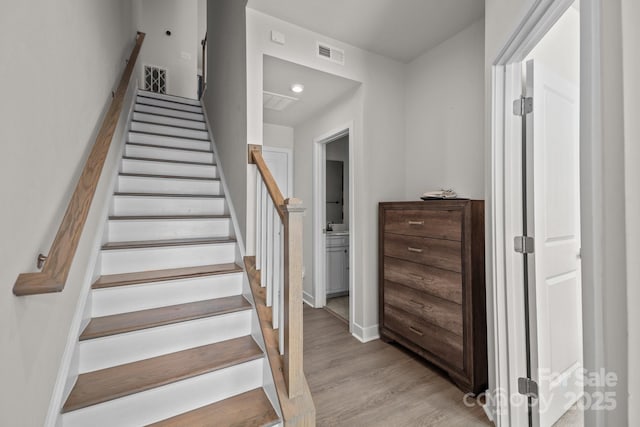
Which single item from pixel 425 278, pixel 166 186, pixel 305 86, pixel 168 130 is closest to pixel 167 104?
pixel 168 130

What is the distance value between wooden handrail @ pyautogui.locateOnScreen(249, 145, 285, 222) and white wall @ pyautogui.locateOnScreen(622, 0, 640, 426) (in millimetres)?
1206

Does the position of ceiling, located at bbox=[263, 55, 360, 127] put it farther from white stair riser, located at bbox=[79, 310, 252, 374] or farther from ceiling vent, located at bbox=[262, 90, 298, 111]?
white stair riser, located at bbox=[79, 310, 252, 374]

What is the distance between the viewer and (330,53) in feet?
8.01

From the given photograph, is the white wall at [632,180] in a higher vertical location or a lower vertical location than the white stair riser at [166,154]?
lower

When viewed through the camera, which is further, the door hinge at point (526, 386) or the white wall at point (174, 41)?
the white wall at point (174, 41)

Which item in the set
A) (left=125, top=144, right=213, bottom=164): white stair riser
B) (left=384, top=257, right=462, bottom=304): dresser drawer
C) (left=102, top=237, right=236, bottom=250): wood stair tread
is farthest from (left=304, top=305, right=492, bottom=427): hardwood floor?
(left=125, top=144, right=213, bottom=164): white stair riser

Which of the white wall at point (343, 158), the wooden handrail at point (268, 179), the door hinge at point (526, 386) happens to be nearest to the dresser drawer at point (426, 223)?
the door hinge at point (526, 386)

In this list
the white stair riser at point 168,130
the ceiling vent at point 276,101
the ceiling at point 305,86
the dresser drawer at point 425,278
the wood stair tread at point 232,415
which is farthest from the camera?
the white stair riser at point 168,130

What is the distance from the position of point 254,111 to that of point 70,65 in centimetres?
104

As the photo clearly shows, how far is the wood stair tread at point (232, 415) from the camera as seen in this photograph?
4.32 feet

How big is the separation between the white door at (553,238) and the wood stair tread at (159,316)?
1.72 metres

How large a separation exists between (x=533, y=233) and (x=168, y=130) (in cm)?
362

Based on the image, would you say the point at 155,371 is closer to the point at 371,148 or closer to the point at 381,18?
the point at 371,148

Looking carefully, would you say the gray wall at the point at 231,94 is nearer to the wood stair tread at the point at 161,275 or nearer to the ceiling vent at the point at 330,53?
the wood stair tread at the point at 161,275
